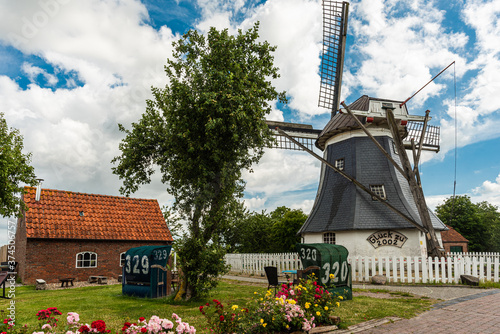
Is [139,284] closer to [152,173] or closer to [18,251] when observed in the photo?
[152,173]

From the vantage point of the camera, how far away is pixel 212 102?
1014 centimetres

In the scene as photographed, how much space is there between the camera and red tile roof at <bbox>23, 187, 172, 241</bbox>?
19391 millimetres

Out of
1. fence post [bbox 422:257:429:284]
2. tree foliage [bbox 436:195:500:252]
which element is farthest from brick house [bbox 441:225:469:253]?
fence post [bbox 422:257:429:284]

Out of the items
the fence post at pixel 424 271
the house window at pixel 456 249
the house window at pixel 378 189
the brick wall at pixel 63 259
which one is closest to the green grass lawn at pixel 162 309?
the fence post at pixel 424 271

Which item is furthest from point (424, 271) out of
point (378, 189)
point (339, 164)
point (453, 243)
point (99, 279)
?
point (453, 243)

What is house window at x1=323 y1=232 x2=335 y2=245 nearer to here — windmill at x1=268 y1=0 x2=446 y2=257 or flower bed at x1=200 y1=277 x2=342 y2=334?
windmill at x1=268 y1=0 x2=446 y2=257

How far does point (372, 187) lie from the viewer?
64.2 ft

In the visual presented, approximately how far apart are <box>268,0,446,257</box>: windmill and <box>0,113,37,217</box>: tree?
13923 mm

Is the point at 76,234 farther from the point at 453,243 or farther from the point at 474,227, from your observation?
the point at 474,227

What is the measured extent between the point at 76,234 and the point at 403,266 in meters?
17.3

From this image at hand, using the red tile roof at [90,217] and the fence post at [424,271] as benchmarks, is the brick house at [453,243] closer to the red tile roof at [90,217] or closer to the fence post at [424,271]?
the fence post at [424,271]

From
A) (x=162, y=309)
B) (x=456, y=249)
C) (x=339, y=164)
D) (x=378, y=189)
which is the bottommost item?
(x=456, y=249)

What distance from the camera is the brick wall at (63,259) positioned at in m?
18.5

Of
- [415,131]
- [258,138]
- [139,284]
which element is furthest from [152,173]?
[415,131]
